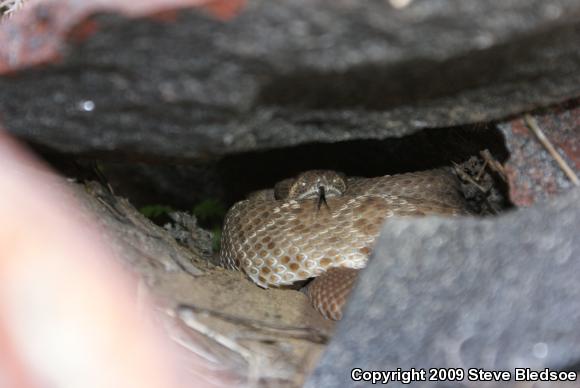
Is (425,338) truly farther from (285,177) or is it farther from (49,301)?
(285,177)

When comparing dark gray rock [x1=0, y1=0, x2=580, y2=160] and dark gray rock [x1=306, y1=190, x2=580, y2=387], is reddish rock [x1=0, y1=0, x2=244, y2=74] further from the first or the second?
dark gray rock [x1=306, y1=190, x2=580, y2=387]

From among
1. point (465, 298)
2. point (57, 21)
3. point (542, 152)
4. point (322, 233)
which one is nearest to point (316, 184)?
point (322, 233)

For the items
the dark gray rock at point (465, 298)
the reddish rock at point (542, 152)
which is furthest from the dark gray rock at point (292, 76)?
the dark gray rock at point (465, 298)

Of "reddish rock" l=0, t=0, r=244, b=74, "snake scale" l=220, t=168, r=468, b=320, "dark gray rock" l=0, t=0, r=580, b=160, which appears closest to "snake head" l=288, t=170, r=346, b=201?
"snake scale" l=220, t=168, r=468, b=320

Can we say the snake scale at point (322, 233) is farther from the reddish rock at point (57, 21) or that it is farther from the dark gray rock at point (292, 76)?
the reddish rock at point (57, 21)

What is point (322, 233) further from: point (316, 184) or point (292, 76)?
point (292, 76)
